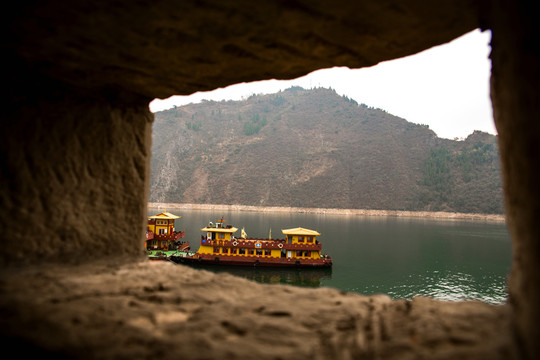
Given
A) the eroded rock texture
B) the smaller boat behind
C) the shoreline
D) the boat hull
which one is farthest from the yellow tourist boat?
the shoreline

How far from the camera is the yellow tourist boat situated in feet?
67.5

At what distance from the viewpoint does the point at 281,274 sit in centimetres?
1980

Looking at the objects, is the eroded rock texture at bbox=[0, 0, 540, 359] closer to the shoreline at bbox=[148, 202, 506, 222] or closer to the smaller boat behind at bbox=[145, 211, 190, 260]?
the smaller boat behind at bbox=[145, 211, 190, 260]

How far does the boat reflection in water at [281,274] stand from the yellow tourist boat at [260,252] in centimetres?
33

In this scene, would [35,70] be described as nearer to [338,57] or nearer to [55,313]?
[55,313]

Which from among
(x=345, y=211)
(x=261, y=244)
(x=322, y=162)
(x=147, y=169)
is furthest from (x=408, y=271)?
(x=322, y=162)

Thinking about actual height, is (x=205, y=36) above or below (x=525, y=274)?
above

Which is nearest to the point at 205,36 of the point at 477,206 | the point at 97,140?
the point at 97,140

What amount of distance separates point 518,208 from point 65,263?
13.2 feet

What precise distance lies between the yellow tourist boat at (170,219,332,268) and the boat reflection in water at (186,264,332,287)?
0.33 meters

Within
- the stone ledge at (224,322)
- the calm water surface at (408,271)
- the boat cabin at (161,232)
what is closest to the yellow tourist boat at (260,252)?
the calm water surface at (408,271)

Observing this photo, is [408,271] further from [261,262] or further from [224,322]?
[224,322]

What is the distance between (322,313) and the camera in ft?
7.80

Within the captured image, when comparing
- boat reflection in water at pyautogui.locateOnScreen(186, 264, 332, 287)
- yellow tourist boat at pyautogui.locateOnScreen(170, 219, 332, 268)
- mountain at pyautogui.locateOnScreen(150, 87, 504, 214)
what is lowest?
boat reflection in water at pyautogui.locateOnScreen(186, 264, 332, 287)
